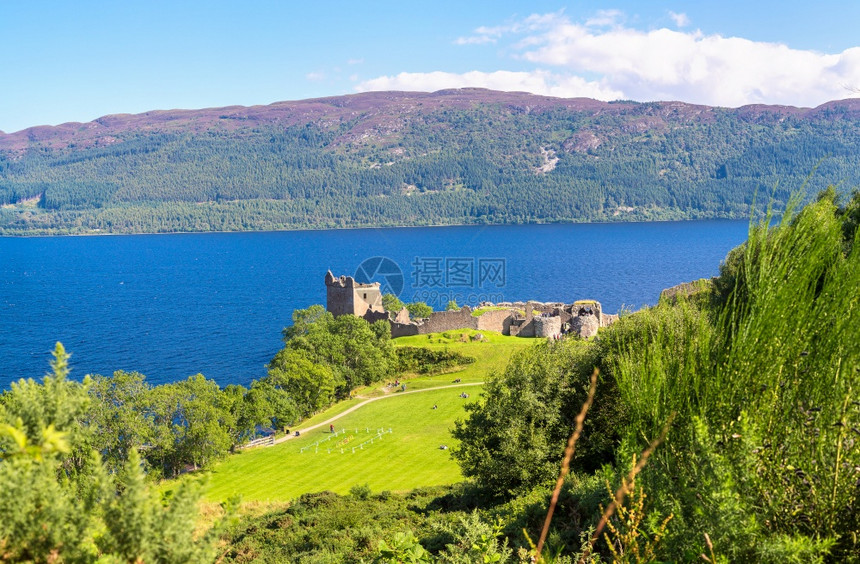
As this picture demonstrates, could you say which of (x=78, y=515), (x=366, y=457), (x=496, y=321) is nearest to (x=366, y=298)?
(x=496, y=321)

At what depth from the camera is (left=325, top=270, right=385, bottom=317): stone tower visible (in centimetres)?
7194

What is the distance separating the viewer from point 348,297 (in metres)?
72.1

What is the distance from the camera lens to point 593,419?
71.8 feet

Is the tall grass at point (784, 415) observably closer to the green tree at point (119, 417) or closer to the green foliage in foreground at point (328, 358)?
the green tree at point (119, 417)

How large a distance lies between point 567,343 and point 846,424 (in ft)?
78.9

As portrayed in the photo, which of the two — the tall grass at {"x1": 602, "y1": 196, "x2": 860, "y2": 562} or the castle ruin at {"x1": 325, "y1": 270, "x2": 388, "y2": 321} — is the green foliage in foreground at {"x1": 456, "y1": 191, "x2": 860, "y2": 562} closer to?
the tall grass at {"x1": 602, "y1": 196, "x2": 860, "y2": 562}

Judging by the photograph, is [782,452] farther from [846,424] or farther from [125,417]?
[125,417]

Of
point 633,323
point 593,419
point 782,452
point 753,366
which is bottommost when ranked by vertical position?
point 593,419

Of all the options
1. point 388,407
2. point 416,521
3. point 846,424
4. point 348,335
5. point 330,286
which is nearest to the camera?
point 846,424

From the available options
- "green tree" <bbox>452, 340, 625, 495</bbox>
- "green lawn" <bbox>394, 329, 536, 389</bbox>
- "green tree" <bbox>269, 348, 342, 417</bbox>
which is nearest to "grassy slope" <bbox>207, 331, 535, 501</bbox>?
"green lawn" <bbox>394, 329, 536, 389</bbox>

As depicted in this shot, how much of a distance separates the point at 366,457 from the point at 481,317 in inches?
1230

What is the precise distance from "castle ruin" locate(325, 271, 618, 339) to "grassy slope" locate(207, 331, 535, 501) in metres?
10.3

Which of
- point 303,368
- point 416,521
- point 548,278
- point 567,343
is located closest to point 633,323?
point 567,343

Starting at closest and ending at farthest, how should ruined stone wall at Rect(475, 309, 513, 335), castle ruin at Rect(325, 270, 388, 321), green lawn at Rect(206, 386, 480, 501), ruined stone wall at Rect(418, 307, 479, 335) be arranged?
1. green lawn at Rect(206, 386, 480, 501)
2. ruined stone wall at Rect(418, 307, 479, 335)
3. ruined stone wall at Rect(475, 309, 513, 335)
4. castle ruin at Rect(325, 270, 388, 321)
